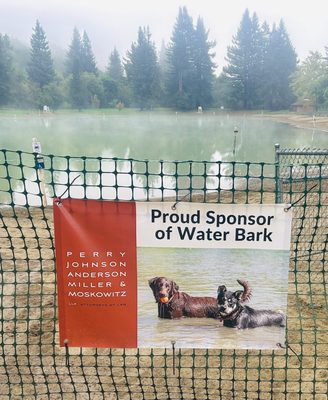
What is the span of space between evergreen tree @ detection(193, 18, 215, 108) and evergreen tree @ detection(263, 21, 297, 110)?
30.7 feet

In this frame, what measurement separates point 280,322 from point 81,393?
1817 mm

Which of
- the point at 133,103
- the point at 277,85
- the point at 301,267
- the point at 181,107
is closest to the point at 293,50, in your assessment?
the point at 277,85

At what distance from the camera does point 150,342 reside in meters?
3.40

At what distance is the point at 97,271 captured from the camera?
10.6ft

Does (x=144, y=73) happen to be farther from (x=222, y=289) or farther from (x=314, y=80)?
(x=222, y=289)

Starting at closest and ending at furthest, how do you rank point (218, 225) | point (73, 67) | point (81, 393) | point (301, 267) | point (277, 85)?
point (218, 225) → point (81, 393) → point (301, 267) → point (277, 85) → point (73, 67)

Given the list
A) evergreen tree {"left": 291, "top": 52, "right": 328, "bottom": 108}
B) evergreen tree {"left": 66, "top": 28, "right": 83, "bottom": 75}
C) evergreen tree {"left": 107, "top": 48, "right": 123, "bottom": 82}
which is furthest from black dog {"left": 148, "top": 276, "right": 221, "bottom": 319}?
evergreen tree {"left": 107, "top": 48, "right": 123, "bottom": 82}

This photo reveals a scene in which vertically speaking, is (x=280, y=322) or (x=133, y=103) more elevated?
(x=133, y=103)

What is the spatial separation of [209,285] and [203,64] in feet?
260

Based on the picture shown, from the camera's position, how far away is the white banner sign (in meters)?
3.08

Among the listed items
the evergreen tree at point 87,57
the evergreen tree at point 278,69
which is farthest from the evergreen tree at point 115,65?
the evergreen tree at point 278,69

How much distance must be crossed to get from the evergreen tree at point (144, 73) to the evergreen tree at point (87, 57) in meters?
8.92

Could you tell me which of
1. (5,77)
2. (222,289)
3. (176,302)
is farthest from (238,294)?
(5,77)

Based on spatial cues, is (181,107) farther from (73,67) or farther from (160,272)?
(160,272)
